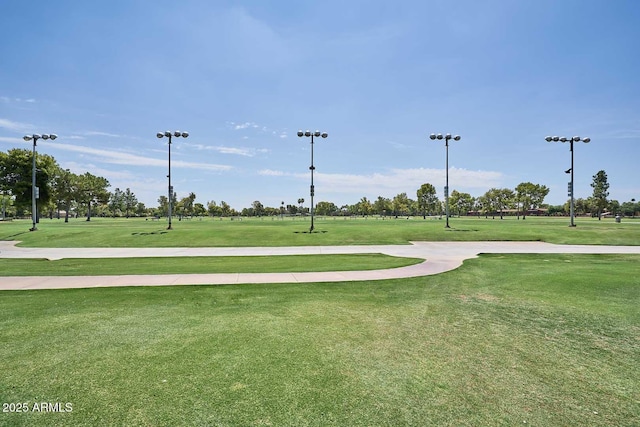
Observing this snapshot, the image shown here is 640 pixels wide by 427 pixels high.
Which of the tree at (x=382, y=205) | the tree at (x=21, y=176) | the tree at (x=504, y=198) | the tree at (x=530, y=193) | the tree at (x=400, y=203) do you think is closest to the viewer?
the tree at (x=21, y=176)

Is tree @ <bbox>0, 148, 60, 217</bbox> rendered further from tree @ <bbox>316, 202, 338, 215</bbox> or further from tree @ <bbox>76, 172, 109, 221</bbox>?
tree @ <bbox>316, 202, 338, 215</bbox>

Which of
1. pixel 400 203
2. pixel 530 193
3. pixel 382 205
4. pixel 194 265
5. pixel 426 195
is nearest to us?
pixel 194 265

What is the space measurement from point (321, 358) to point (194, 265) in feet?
33.6

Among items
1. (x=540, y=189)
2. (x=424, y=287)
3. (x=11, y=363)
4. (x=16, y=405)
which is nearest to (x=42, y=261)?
(x=11, y=363)

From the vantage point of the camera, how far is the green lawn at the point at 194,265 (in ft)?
39.4

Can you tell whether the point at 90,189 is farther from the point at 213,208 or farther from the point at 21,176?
the point at 213,208

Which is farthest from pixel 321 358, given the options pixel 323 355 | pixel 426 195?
pixel 426 195

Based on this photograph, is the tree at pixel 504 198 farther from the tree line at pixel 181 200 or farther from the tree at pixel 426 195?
the tree at pixel 426 195

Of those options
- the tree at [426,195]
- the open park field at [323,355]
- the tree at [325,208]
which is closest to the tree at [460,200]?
the tree at [426,195]

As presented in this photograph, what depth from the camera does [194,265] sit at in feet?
44.2

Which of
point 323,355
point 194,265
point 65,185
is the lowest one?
point 194,265

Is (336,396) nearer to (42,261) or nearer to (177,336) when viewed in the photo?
(177,336)

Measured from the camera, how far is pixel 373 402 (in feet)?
11.5

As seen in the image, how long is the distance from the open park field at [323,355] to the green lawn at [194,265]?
10.5ft
